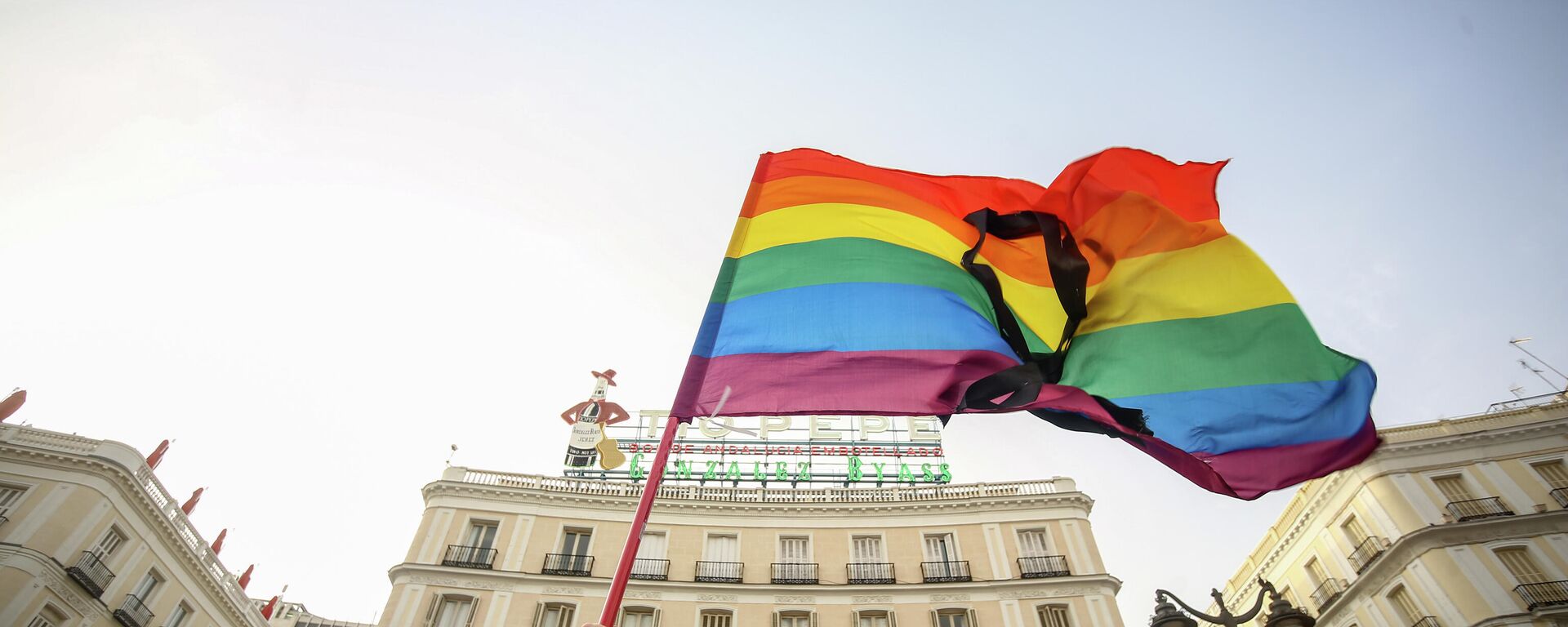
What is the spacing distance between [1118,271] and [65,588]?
3325 cm

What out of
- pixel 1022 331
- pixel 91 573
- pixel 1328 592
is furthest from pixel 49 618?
pixel 1328 592

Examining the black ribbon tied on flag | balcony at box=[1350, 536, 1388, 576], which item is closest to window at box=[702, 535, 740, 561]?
the black ribbon tied on flag

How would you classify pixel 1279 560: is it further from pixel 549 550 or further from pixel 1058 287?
pixel 1058 287

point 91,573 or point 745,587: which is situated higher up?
point 745,587

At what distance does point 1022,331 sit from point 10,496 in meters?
34.3

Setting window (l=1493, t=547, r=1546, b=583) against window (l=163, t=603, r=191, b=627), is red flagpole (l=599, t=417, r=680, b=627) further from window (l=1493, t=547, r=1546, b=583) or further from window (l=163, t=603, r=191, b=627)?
window (l=163, t=603, r=191, b=627)

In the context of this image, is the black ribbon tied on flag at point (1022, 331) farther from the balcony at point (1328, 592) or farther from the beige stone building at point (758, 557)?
the balcony at point (1328, 592)

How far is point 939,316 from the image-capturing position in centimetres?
884

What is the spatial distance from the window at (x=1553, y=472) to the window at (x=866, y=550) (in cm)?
2505

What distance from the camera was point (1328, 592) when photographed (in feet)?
113

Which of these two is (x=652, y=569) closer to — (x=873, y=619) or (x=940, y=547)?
(x=873, y=619)

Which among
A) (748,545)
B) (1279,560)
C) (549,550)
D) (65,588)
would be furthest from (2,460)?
(1279,560)

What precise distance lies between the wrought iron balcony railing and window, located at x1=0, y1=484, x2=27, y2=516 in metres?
25.8

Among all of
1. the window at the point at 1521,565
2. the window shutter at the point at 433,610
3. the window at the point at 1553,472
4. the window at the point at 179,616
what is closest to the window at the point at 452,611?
the window shutter at the point at 433,610
